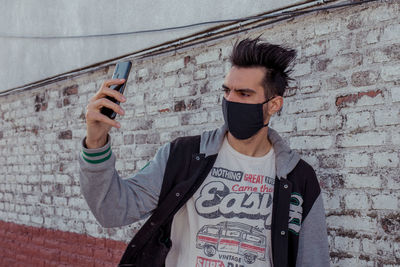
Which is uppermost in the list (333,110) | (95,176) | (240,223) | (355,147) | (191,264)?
(333,110)

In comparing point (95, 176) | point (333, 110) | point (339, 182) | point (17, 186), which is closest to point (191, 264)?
point (95, 176)

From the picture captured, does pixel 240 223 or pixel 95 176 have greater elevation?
pixel 95 176

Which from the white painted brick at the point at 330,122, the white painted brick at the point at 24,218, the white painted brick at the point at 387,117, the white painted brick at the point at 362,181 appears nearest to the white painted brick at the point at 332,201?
the white painted brick at the point at 362,181

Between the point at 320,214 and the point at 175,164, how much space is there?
34.8 inches

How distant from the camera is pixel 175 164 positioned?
8.23ft

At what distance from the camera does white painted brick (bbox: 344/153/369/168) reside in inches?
114

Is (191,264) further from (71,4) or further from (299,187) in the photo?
(71,4)

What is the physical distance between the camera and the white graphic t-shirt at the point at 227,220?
242cm

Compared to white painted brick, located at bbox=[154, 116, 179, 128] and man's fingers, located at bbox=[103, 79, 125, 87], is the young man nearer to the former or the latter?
man's fingers, located at bbox=[103, 79, 125, 87]

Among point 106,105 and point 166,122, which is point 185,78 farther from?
point 106,105

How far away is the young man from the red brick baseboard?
84.6 inches

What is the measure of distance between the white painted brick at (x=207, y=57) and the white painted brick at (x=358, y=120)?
1.28 metres

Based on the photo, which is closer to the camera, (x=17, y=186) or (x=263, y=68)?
(x=263, y=68)

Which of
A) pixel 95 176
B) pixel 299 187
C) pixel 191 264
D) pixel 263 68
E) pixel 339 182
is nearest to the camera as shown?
pixel 95 176
